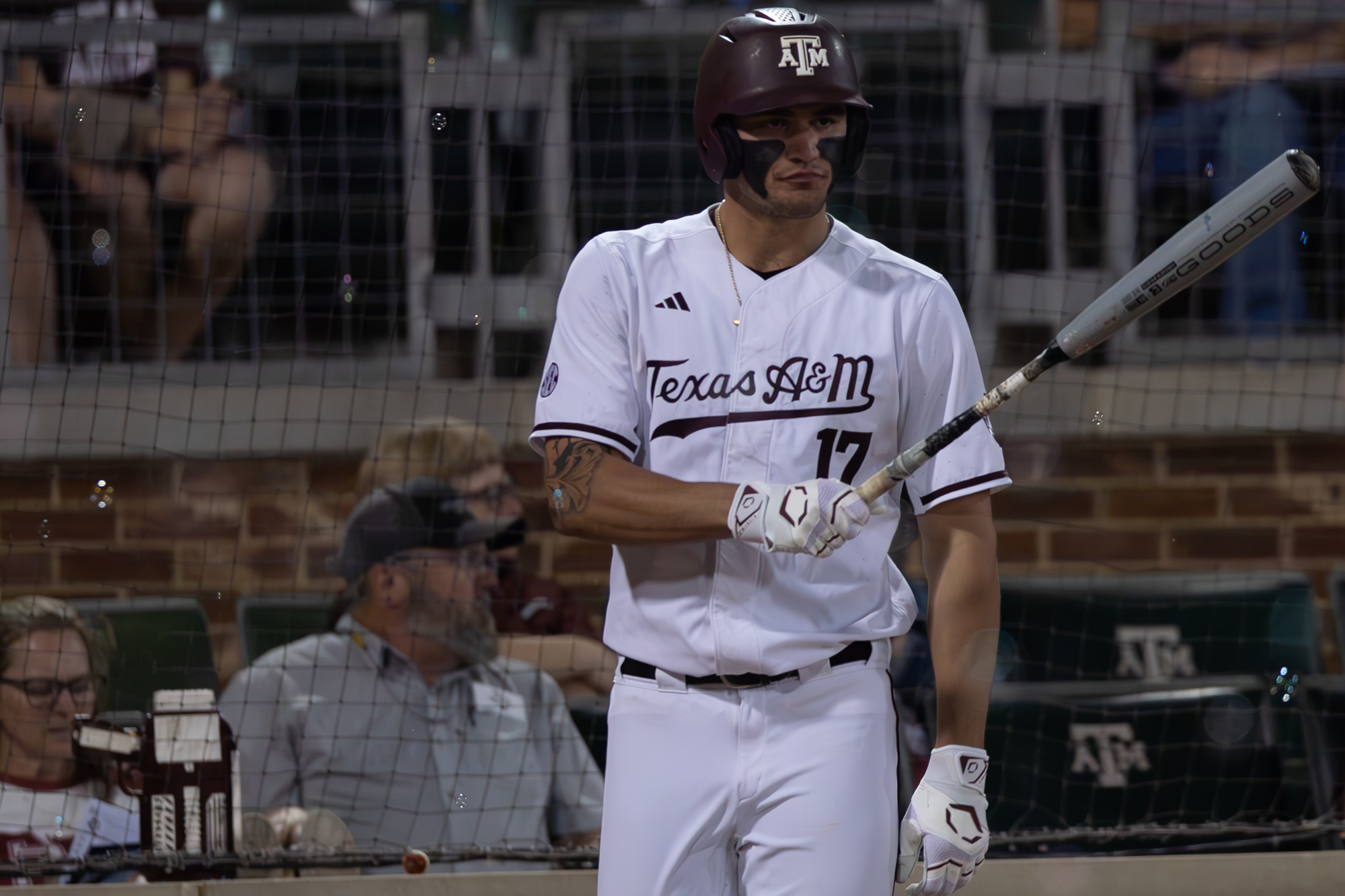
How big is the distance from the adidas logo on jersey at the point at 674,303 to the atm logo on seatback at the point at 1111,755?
2002 mm

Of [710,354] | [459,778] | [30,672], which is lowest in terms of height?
[459,778]

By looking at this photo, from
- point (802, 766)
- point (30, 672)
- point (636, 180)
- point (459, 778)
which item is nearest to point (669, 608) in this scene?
point (802, 766)

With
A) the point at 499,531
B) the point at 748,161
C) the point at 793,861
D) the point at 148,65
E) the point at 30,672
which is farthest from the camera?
the point at 148,65

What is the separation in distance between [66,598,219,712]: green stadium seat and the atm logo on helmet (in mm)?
2365

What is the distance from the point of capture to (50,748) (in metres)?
3.22

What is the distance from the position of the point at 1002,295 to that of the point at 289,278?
6.30 feet

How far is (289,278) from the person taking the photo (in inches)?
154

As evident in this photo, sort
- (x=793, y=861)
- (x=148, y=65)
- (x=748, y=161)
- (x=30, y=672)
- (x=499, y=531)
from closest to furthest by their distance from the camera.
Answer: (x=793, y=861), (x=748, y=161), (x=30, y=672), (x=499, y=531), (x=148, y=65)

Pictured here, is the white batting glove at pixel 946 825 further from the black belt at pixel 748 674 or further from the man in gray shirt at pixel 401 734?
the man in gray shirt at pixel 401 734

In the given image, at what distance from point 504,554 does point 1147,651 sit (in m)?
1.60

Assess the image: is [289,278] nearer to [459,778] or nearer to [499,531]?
[499,531]

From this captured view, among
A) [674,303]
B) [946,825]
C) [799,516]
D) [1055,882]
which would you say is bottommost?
[1055,882]

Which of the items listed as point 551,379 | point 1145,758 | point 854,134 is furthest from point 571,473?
point 1145,758

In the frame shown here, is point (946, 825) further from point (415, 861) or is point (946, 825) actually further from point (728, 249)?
point (415, 861)
